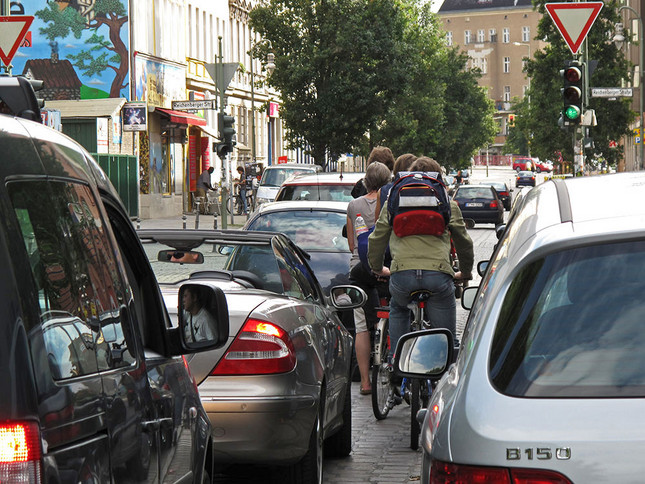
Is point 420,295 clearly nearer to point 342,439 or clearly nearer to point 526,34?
point 342,439

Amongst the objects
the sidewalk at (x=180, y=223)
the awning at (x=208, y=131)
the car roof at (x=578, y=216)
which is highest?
the awning at (x=208, y=131)

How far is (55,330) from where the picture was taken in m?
2.87

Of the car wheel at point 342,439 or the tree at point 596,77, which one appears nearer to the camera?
the car wheel at point 342,439

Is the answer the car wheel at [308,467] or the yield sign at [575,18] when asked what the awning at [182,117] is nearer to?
the yield sign at [575,18]

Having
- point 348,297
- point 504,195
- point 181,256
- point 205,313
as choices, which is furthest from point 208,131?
point 205,313

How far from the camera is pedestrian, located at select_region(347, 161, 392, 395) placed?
422 inches

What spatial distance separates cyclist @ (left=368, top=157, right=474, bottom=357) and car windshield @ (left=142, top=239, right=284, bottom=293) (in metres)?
1.40

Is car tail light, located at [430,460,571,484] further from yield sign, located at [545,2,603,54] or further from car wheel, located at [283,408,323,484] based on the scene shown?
yield sign, located at [545,2,603,54]

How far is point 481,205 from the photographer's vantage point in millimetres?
48094

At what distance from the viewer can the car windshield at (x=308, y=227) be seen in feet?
42.7

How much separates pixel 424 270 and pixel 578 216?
5.72 metres

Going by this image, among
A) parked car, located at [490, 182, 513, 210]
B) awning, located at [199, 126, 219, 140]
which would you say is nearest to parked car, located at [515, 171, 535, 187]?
parked car, located at [490, 182, 513, 210]

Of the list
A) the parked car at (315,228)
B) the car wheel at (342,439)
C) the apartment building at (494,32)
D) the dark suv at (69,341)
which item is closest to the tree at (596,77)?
the parked car at (315,228)

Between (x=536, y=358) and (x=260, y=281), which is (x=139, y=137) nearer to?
(x=260, y=281)
